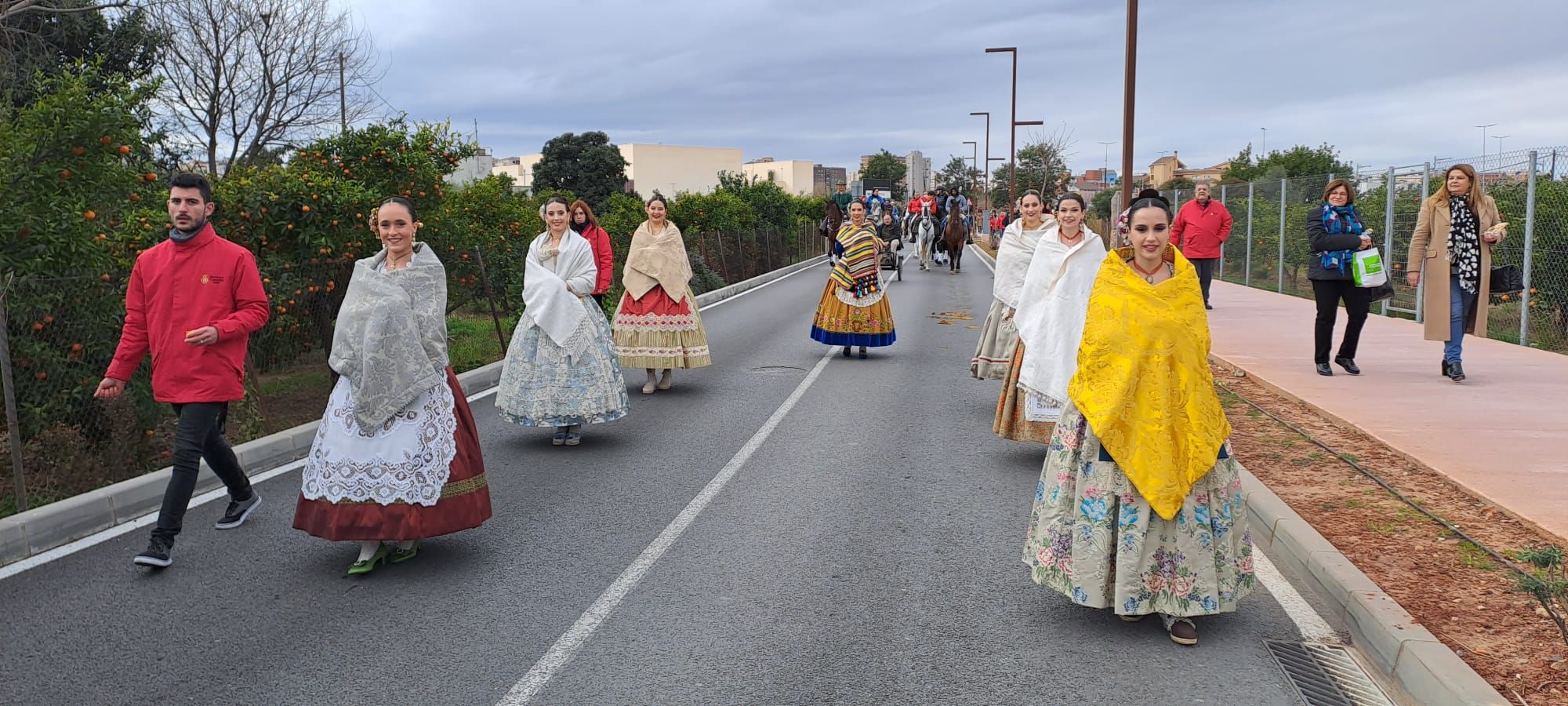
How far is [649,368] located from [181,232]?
6102mm

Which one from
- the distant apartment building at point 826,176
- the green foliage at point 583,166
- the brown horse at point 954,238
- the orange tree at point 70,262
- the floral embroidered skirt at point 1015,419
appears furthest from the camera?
the distant apartment building at point 826,176

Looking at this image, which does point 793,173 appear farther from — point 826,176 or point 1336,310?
point 1336,310

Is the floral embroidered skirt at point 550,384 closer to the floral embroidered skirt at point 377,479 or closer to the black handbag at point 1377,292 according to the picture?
the floral embroidered skirt at point 377,479

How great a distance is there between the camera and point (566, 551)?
627cm

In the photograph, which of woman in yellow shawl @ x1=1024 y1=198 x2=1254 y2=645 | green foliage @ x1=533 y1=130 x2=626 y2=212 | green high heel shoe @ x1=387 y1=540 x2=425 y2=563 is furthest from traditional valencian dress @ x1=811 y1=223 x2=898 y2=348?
green foliage @ x1=533 y1=130 x2=626 y2=212

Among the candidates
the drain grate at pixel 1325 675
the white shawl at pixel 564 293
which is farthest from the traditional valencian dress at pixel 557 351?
the drain grate at pixel 1325 675

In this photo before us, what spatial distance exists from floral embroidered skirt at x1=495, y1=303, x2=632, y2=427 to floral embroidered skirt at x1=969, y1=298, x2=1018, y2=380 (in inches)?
127

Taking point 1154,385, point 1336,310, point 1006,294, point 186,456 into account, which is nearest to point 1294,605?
point 1154,385

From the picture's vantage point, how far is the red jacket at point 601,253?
945 centimetres

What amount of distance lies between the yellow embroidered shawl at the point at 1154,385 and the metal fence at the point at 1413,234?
8.89 m

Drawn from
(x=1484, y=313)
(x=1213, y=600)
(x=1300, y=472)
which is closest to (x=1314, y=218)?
(x=1484, y=313)

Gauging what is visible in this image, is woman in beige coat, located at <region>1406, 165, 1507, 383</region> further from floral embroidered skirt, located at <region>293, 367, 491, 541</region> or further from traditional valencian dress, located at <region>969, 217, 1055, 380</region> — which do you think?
floral embroidered skirt, located at <region>293, 367, 491, 541</region>

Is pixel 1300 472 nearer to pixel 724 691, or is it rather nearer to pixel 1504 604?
pixel 1504 604

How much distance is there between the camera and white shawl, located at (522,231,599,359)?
8.77m
